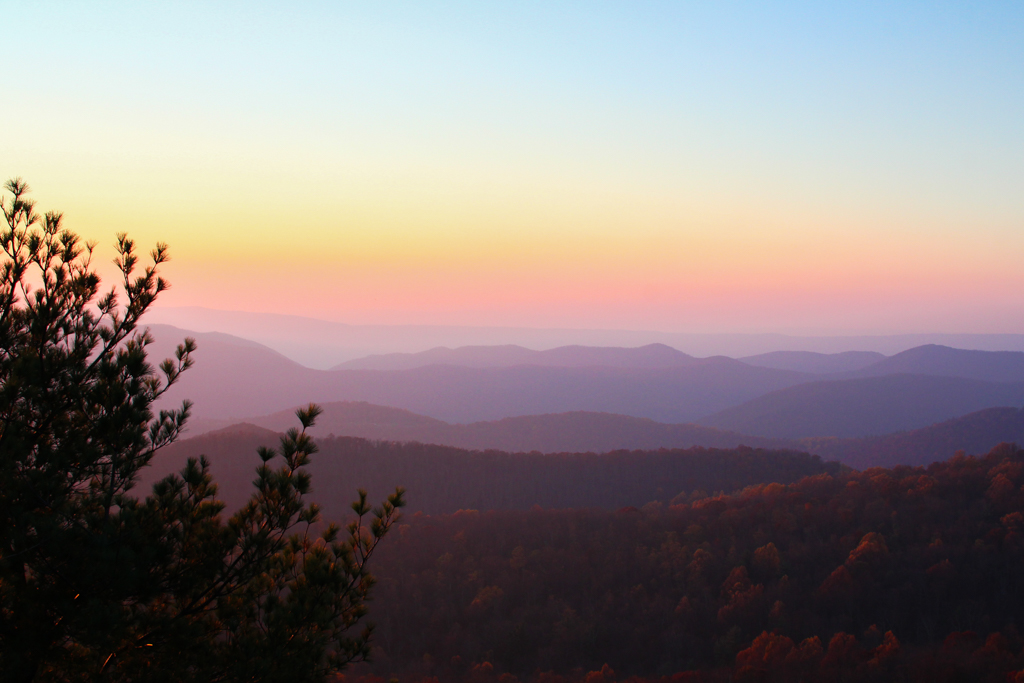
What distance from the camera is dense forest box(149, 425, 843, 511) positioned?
100312 millimetres

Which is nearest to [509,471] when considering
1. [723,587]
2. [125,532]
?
[723,587]

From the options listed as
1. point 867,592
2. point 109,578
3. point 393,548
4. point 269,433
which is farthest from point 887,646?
point 269,433

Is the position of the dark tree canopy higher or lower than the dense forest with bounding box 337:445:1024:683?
higher

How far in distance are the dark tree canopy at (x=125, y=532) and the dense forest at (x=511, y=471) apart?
9171 centimetres

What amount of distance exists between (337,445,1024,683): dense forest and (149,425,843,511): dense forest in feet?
90.2

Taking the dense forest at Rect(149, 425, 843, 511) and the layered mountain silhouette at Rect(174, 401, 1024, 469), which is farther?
the layered mountain silhouette at Rect(174, 401, 1024, 469)

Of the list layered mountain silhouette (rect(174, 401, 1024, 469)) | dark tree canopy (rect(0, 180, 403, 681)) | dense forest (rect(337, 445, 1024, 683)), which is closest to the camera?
dark tree canopy (rect(0, 180, 403, 681))

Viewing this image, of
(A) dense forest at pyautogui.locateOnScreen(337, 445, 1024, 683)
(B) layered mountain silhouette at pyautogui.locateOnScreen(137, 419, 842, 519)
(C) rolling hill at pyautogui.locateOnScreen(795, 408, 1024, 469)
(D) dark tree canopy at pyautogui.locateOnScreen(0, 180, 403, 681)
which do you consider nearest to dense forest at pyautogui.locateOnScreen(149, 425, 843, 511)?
(B) layered mountain silhouette at pyautogui.locateOnScreen(137, 419, 842, 519)

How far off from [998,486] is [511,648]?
5597cm

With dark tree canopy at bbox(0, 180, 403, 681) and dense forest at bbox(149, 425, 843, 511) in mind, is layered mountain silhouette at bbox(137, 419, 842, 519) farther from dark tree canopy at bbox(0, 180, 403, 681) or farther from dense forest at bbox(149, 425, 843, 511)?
dark tree canopy at bbox(0, 180, 403, 681)

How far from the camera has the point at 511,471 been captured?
366ft

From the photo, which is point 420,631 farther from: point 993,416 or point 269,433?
point 993,416

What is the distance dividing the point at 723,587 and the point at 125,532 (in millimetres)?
61816

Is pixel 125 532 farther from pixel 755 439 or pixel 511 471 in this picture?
pixel 755 439
